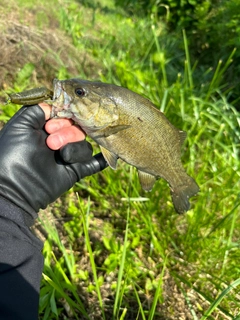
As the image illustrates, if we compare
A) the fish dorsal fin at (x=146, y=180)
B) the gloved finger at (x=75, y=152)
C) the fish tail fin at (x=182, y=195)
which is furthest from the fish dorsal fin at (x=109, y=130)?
the fish tail fin at (x=182, y=195)

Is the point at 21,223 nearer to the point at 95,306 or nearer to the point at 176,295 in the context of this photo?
the point at 95,306

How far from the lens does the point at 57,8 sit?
5613 mm

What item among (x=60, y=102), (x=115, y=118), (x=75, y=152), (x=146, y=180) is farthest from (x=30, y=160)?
(x=146, y=180)

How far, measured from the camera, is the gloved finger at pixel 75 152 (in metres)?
1.72

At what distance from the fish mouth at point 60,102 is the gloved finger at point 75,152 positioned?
0.59 feet

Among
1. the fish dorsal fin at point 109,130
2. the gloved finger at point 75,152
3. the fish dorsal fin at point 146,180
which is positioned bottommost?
the fish dorsal fin at point 146,180

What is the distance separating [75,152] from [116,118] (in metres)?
0.30

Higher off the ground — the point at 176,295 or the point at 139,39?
the point at 139,39

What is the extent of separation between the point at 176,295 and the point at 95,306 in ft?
1.87

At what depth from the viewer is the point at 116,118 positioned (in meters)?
1.64

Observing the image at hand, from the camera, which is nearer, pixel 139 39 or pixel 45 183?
pixel 45 183

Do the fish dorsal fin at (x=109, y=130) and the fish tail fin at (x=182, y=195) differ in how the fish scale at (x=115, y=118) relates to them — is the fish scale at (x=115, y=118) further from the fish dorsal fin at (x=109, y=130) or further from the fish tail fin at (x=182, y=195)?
the fish tail fin at (x=182, y=195)

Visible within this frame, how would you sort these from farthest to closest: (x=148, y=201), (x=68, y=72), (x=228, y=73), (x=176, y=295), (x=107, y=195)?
(x=228, y=73) < (x=68, y=72) < (x=107, y=195) < (x=148, y=201) < (x=176, y=295)

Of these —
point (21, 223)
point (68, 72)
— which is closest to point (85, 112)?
point (21, 223)
